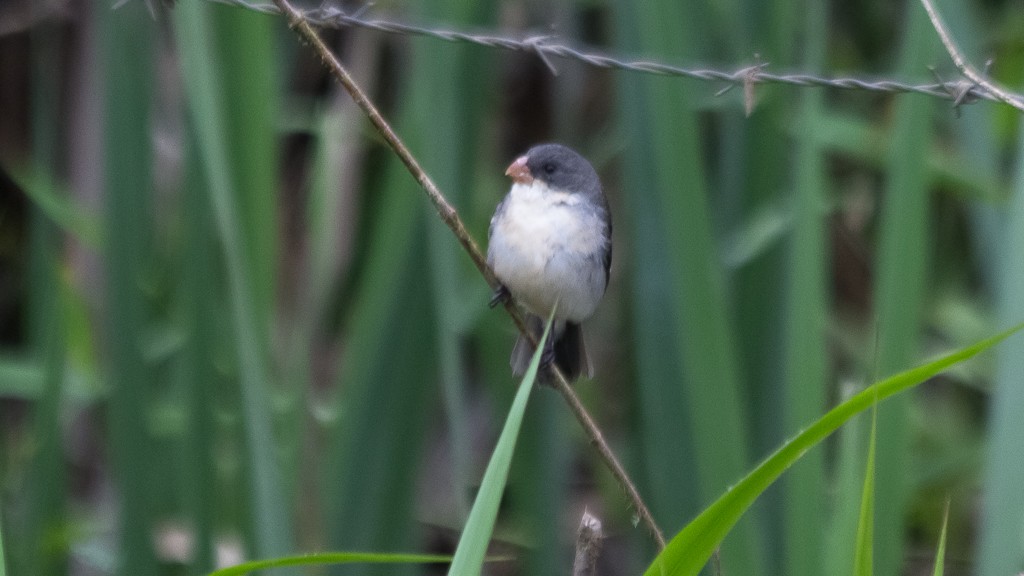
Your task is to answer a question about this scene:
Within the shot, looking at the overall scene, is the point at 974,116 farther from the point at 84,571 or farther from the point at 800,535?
the point at 84,571

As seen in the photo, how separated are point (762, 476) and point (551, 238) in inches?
57.0

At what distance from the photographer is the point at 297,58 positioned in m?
4.16

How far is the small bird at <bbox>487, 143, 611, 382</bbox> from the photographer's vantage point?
266 centimetres

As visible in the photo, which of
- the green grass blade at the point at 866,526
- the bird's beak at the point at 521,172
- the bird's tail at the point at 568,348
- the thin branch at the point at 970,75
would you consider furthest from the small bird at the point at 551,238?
the green grass blade at the point at 866,526

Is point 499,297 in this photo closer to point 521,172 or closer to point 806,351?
point 521,172

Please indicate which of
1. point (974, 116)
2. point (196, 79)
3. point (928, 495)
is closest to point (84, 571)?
point (196, 79)

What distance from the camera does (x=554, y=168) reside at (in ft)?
8.87

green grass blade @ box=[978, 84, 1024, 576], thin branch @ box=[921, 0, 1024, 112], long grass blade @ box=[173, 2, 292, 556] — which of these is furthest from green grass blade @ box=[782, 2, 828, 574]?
long grass blade @ box=[173, 2, 292, 556]

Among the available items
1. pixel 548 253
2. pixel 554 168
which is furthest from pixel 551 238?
pixel 554 168

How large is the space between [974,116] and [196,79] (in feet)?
4.81

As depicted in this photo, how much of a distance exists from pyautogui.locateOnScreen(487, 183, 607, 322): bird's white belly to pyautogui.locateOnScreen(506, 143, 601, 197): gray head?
0.03 meters

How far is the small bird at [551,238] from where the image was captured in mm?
2658

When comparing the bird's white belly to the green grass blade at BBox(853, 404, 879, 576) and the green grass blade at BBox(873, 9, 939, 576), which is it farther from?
the green grass blade at BBox(853, 404, 879, 576)

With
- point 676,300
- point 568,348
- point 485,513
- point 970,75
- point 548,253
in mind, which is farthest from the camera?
point 568,348
